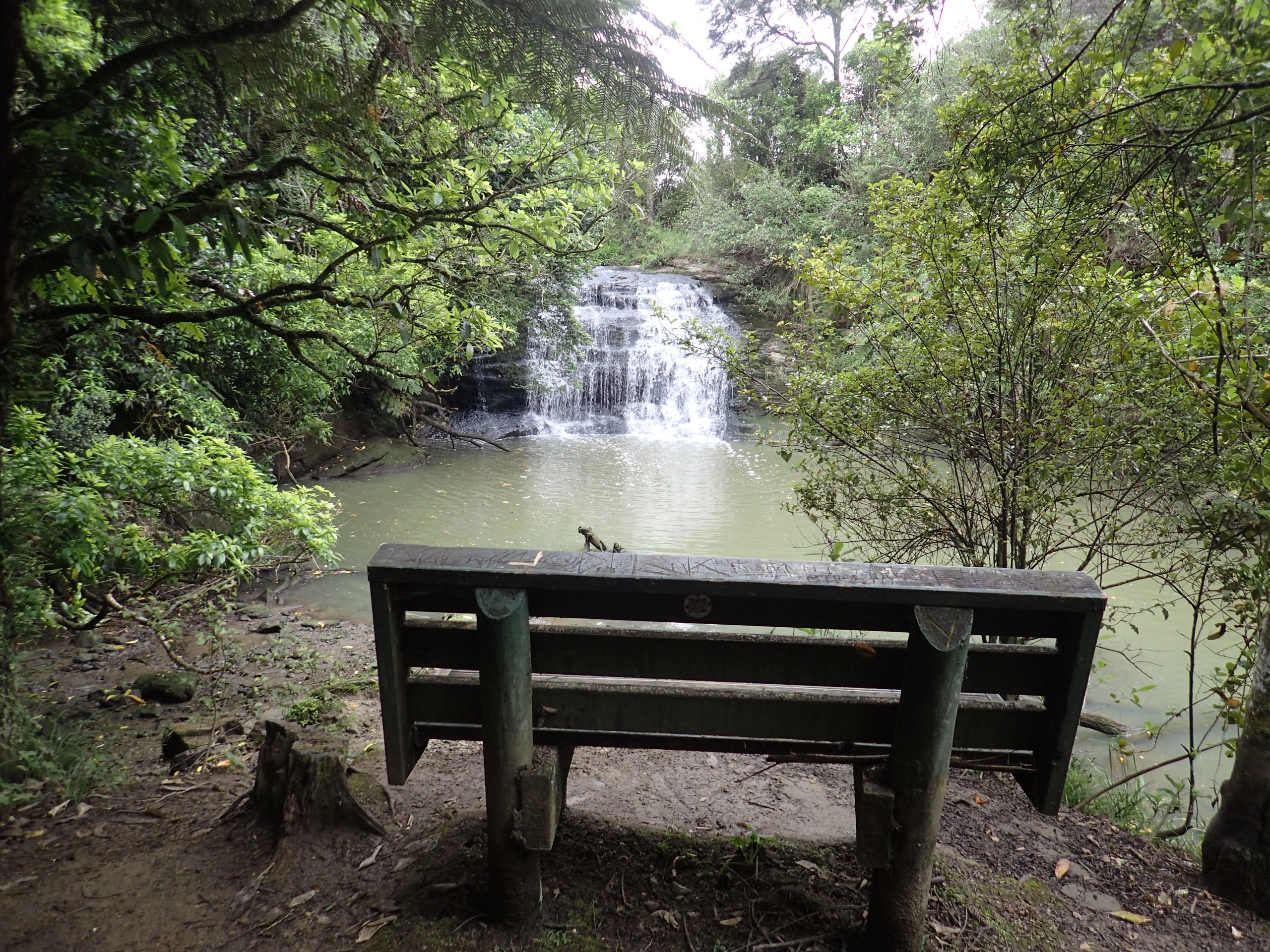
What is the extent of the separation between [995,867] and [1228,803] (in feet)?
2.85

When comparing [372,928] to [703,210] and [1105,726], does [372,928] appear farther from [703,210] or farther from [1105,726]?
[1105,726]

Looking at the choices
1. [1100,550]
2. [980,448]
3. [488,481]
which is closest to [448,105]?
[980,448]

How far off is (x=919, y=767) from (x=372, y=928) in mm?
1640

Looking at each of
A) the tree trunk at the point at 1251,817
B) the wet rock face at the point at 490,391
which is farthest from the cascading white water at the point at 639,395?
the tree trunk at the point at 1251,817

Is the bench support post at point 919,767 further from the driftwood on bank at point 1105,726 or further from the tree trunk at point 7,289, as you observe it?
the driftwood on bank at point 1105,726

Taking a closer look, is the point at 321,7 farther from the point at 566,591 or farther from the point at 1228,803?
the point at 1228,803

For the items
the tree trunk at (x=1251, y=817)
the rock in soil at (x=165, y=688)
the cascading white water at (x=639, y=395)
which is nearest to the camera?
the tree trunk at (x=1251, y=817)

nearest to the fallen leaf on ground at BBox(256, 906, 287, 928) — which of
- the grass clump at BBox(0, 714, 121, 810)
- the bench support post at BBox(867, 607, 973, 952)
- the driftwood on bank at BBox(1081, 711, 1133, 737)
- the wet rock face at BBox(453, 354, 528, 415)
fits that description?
the grass clump at BBox(0, 714, 121, 810)

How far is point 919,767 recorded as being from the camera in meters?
1.95

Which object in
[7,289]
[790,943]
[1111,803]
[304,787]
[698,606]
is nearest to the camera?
[698,606]

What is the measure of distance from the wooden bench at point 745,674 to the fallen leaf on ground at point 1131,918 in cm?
76

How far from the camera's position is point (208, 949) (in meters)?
2.15

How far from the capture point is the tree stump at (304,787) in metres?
2.61

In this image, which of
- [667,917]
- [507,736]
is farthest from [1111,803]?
[507,736]
